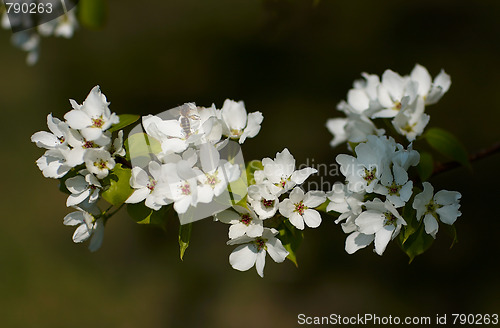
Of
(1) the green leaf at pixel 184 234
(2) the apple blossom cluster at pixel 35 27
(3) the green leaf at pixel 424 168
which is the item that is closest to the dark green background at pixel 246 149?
(2) the apple blossom cluster at pixel 35 27

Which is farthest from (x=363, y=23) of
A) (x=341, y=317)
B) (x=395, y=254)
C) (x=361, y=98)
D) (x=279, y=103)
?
(x=361, y=98)

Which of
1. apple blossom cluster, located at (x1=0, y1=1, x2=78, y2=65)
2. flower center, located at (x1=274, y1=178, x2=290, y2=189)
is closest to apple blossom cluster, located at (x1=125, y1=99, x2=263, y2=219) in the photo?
flower center, located at (x1=274, y1=178, x2=290, y2=189)

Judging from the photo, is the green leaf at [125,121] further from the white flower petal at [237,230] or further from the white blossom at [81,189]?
the white flower petal at [237,230]

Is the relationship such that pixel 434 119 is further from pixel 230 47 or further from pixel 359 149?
pixel 359 149

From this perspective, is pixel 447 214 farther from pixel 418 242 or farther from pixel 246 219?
pixel 246 219

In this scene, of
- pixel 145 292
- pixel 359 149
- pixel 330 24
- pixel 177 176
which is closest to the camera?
pixel 177 176

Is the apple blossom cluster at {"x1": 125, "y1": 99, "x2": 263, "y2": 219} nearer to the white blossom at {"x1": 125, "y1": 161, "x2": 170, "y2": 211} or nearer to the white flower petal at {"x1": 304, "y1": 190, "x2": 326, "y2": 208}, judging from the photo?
the white blossom at {"x1": 125, "y1": 161, "x2": 170, "y2": 211}
